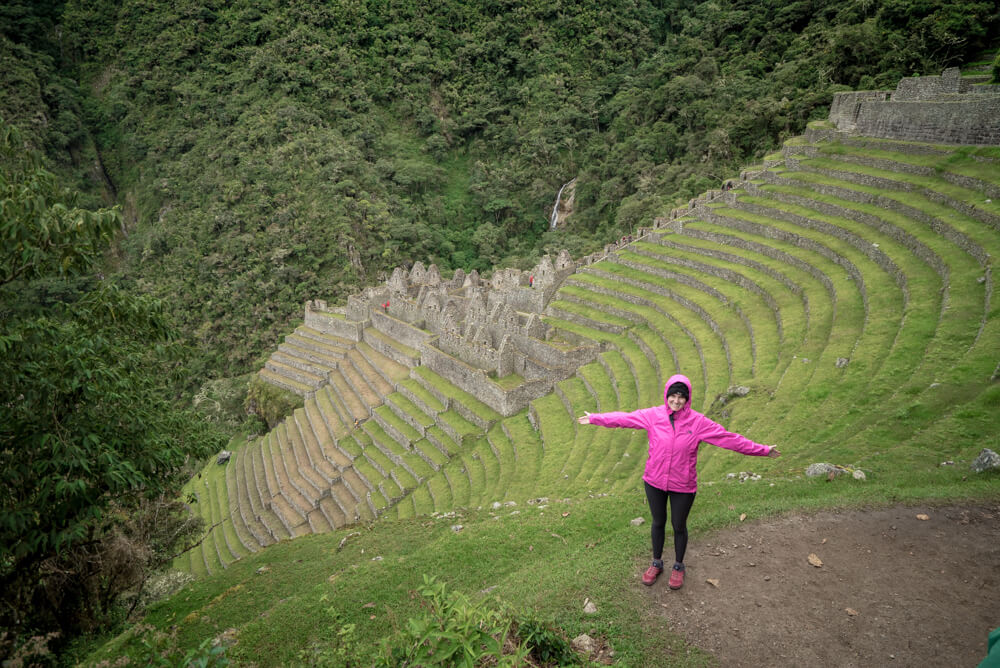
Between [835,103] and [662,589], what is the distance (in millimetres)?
25780

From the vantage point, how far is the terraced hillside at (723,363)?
8891mm

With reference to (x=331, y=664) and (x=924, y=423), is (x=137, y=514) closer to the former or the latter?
(x=331, y=664)

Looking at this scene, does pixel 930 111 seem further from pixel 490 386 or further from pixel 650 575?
pixel 650 575

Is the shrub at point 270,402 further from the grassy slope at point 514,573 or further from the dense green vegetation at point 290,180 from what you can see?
the grassy slope at point 514,573

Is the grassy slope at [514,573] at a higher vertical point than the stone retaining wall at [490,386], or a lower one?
higher

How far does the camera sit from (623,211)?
36062 mm

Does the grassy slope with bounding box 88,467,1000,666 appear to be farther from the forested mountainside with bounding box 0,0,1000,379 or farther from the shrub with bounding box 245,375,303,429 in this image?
the forested mountainside with bounding box 0,0,1000,379

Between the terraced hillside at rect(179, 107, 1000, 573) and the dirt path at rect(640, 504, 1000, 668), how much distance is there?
1625 mm

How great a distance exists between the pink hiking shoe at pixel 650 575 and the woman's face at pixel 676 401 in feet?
5.63

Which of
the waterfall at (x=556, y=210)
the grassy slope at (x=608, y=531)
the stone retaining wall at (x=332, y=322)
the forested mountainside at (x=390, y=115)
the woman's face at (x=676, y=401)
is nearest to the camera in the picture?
the woman's face at (x=676, y=401)

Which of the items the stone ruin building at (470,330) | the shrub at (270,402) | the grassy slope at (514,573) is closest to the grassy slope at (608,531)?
the grassy slope at (514,573)

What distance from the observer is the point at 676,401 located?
4855 mm

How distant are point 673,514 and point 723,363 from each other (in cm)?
940

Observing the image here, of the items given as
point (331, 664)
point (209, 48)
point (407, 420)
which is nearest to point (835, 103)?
point (407, 420)
